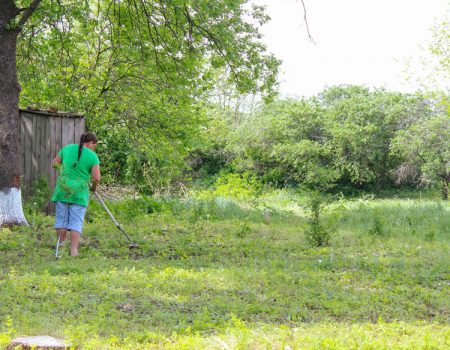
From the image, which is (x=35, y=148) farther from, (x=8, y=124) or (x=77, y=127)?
(x=8, y=124)

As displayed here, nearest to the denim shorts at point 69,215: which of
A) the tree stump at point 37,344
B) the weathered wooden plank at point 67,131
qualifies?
the tree stump at point 37,344

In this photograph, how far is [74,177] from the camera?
7.77 meters

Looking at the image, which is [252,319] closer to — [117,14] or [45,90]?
[117,14]

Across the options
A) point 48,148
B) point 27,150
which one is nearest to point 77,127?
point 48,148

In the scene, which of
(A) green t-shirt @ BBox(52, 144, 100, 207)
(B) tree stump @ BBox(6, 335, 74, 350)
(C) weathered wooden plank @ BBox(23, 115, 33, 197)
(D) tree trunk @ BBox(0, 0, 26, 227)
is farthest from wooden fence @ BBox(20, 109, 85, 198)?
(B) tree stump @ BBox(6, 335, 74, 350)

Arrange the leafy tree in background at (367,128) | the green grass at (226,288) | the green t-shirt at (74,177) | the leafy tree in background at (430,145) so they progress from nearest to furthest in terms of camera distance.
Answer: the green grass at (226,288)
the green t-shirt at (74,177)
the leafy tree in background at (430,145)
the leafy tree in background at (367,128)

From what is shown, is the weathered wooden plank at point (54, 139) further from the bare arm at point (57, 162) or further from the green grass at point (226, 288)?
the bare arm at point (57, 162)

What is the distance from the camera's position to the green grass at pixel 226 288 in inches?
174

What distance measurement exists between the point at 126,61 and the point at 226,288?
31.1 feet

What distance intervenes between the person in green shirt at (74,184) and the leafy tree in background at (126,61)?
234 cm

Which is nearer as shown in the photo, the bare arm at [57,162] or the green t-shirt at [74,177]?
the green t-shirt at [74,177]

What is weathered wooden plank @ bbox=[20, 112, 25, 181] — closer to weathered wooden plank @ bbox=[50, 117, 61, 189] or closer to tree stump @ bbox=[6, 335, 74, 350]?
weathered wooden plank @ bbox=[50, 117, 61, 189]

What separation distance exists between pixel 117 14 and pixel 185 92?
107 inches

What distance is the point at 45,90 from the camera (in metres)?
13.3
